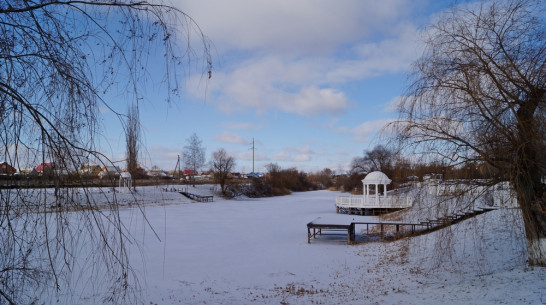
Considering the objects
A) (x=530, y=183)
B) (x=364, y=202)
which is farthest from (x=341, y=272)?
(x=364, y=202)

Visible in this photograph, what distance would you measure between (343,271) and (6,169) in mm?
10328

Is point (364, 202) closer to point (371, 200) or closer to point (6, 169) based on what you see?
point (371, 200)

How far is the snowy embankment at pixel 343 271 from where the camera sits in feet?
25.0

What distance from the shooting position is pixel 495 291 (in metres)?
7.16

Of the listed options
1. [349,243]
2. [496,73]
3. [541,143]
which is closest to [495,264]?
[541,143]

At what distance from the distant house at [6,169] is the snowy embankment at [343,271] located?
1.68 m

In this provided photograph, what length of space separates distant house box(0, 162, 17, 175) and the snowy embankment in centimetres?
168

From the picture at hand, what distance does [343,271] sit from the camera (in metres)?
11.5

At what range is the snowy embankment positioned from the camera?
7.61m

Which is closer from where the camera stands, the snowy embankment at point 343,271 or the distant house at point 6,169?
the distant house at point 6,169

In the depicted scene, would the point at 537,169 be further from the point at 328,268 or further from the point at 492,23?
the point at 328,268

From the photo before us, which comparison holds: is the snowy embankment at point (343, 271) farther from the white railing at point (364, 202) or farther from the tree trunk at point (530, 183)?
the white railing at point (364, 202)

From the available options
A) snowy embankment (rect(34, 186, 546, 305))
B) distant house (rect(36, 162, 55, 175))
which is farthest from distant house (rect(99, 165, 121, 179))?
snowy embankment (rect(34, 186, 546, 305))

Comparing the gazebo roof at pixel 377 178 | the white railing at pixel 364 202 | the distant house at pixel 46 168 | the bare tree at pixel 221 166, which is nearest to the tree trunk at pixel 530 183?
the distant house at pixel 46 168
